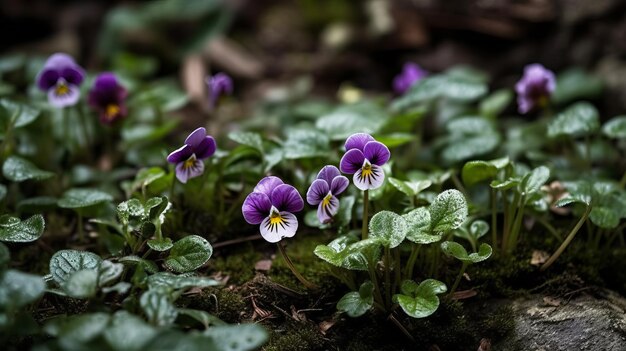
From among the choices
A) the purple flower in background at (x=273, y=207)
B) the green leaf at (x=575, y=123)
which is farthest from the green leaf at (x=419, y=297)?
the green leaf at (x=575, y=123)

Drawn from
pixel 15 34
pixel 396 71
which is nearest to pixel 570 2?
pixel 396 71

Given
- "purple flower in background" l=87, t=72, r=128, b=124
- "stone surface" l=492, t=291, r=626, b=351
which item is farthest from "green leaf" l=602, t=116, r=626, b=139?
"purple flower in background" l=87, t=72, r=128, b=124

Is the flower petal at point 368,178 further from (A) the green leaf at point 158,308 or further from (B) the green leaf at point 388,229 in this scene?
(A) the green leaf at point 158,308

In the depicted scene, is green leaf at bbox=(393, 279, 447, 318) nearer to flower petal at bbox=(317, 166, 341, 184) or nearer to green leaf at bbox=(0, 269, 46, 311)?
flower petal at bbox=(317, 166, 341, 184)

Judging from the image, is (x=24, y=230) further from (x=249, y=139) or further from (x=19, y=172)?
(x=249, y=139)

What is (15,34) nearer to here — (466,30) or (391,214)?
(466,30)
